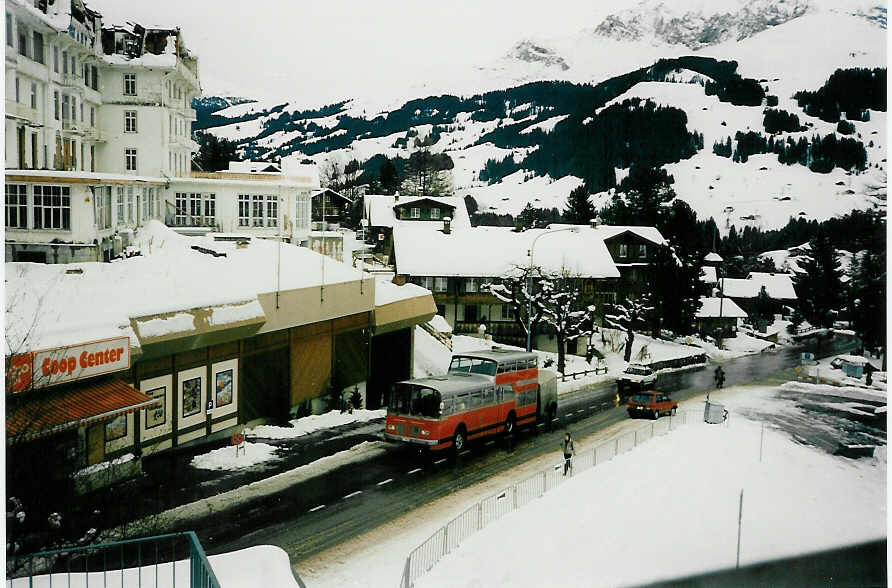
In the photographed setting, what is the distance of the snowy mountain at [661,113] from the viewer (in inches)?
370

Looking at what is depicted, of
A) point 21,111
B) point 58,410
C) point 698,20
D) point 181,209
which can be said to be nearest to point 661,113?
point 698,20

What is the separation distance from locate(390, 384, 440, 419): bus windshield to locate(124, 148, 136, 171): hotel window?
339 cm

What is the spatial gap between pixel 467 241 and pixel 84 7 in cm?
481

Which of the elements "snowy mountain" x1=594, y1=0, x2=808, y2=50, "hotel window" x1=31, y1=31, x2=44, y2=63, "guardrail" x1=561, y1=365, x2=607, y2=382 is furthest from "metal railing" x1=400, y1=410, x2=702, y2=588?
"hotel window" x1=31, y1=31, x2=44, y2=63

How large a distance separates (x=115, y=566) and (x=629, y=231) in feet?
21.4

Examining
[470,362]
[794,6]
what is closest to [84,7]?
[470,362]

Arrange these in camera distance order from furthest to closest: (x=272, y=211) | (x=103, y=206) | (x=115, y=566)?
1. (x=272, y=211)
2. (x=103, y=206)
3. (x=115, y=566)

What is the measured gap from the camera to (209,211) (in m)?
8.22

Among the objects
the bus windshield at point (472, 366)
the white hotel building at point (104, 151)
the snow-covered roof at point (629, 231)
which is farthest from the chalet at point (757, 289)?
the white hotel building at point (104, 151)

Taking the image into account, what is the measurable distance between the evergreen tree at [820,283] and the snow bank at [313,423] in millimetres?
5314

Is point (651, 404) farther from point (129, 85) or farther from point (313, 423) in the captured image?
point (129, 85)

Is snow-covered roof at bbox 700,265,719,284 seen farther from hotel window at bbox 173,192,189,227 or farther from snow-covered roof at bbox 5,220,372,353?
hotel window at bbox 173,192,189,227

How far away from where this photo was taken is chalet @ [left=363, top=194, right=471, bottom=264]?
362 inches

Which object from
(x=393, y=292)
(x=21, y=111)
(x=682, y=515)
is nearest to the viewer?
(x=21, y=111)
